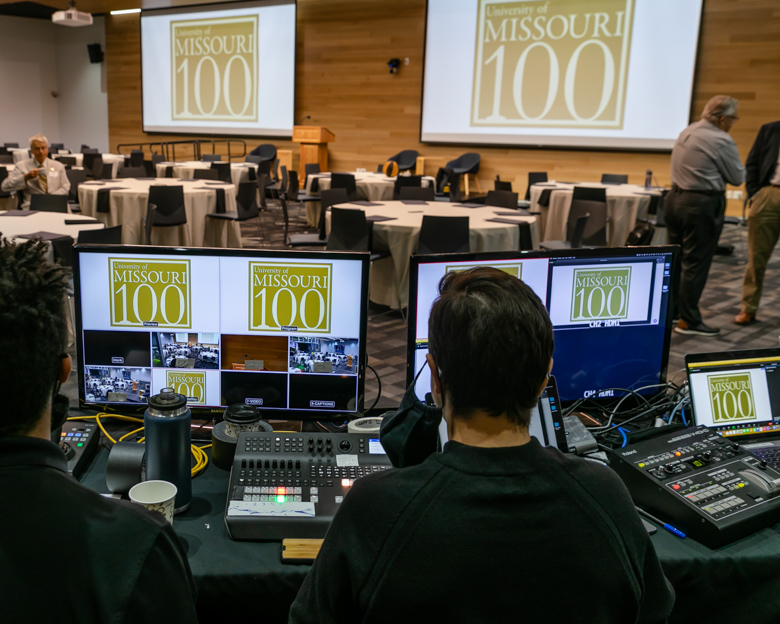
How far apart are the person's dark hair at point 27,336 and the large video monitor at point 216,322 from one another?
0.69 m

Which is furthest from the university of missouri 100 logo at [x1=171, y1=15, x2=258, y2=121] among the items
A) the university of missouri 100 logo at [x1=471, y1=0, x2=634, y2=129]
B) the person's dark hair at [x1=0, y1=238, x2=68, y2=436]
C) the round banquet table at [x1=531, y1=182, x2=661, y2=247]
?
the person's dark hair at [x1=0, y1=238, x2=68, y2=436]

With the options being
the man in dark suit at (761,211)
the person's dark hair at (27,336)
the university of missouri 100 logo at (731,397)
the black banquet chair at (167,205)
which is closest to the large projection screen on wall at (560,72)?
the man in dark suit at (761,211)

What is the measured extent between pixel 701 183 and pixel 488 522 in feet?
14.1

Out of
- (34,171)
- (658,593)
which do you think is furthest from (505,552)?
(34,171)

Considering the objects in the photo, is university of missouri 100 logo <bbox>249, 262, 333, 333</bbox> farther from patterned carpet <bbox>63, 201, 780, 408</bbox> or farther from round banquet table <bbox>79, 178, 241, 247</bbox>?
round banquet table <bbox>79, 178, 241, 247</bbox>

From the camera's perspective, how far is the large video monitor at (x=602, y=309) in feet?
5.24

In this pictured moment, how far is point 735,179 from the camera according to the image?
14.3 feet

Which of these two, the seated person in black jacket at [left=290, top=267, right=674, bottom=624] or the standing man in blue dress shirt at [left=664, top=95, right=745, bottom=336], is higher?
the standing man in blue dress shirt at [left=664, top=95, right=745, bottom=336]

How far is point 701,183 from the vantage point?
4379mm

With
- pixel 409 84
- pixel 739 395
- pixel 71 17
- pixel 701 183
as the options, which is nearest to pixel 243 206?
pixel 701 183

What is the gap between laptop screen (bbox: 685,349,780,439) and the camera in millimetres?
1561

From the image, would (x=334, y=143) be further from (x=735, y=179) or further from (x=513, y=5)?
(x=735, y=179)

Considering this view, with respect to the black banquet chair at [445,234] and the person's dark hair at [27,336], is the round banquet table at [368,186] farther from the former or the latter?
the person's dark hair at [27,336]

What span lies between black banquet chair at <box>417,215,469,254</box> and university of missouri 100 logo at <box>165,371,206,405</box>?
3082 millimetres
